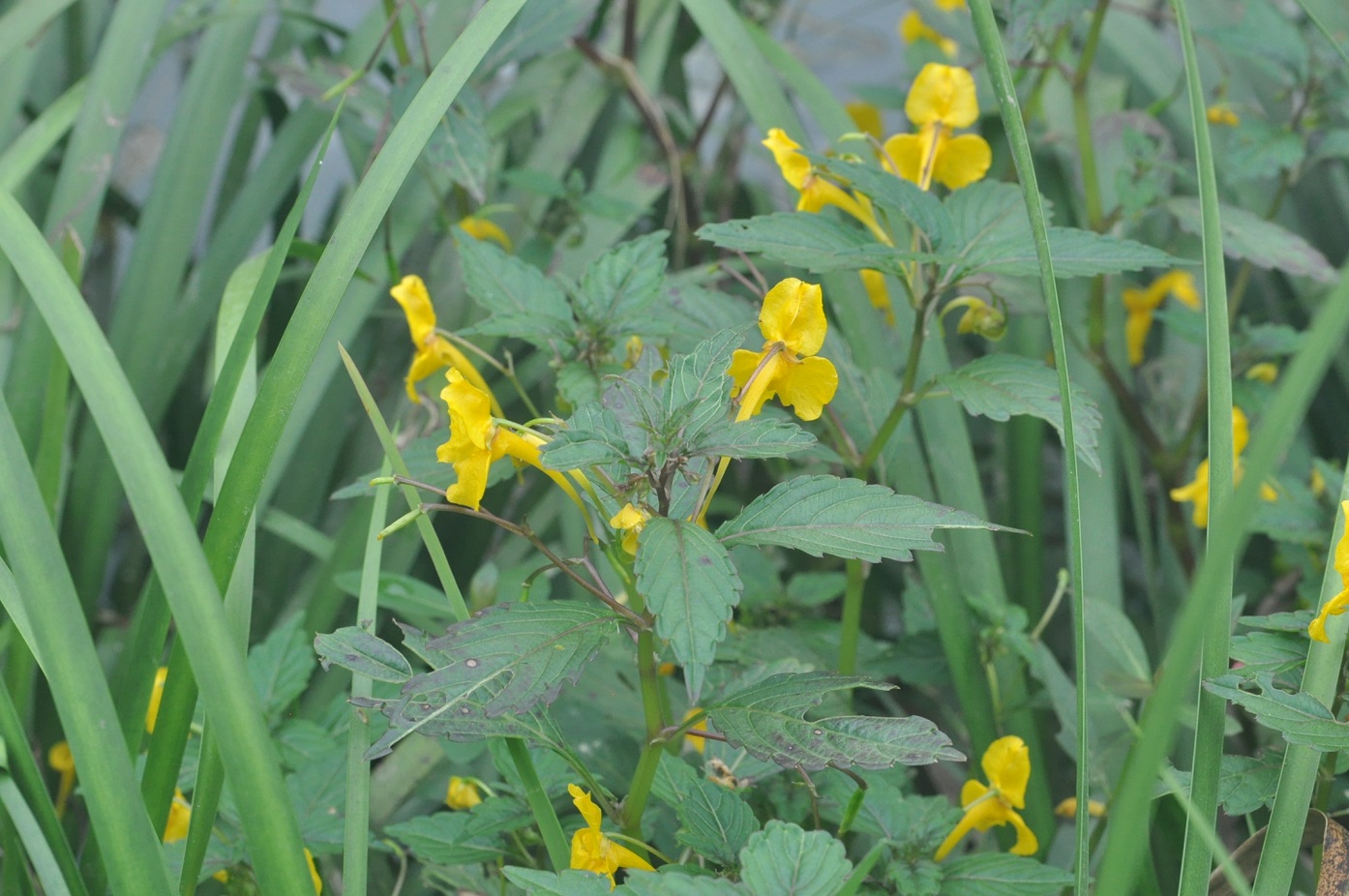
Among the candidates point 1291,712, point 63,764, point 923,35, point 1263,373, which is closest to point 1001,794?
point 1291,712

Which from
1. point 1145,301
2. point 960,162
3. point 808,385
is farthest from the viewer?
point 1145,301

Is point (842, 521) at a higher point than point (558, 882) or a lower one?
higher

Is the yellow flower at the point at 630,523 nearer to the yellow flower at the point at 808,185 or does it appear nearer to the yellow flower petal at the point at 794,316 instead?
the yellow flower petal at the point at 794,316

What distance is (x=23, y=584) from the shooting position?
518 millimetres

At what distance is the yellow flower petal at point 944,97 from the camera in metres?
0.78

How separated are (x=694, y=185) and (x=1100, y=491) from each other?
62 centimetres

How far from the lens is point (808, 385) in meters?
0.59

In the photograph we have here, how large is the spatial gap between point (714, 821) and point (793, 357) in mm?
251

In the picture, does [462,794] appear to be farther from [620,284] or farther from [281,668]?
[620,284]

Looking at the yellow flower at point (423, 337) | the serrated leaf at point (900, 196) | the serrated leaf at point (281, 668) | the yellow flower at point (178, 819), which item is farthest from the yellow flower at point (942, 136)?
the yellow flower at point (178, 819)

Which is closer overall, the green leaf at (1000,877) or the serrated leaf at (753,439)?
the serrated leaf at (753,439)

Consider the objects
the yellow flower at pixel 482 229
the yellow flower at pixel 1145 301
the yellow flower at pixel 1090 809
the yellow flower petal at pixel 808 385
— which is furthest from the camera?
the yellow flower at pixel 1145 301

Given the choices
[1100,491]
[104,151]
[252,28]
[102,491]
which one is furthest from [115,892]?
[252,28]

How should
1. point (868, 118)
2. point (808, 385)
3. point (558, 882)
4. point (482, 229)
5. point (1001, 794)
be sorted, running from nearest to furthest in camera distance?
point (558, 882), point (808, 385), point (1001, 794), point (482, 229), point (868, 118)
